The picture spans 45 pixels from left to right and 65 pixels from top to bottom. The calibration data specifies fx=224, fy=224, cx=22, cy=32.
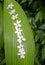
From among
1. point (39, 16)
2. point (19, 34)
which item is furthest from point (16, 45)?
point (39, 16)

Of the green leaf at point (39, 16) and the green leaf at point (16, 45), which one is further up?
the green leaf at point (39, 16)

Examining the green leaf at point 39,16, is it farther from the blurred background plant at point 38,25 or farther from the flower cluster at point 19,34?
the flower cluster at point 19,34

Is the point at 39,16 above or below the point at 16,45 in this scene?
above

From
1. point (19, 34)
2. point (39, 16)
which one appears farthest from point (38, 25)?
point (19, 34)

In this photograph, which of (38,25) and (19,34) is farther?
(38,25)

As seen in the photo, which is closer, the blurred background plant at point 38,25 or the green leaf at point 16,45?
the green leaf at point 16,45

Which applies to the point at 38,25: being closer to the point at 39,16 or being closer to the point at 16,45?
the point at 39,16

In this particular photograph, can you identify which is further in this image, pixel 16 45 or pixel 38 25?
pixel 38 25

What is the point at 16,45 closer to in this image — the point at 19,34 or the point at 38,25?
the point at 19,34

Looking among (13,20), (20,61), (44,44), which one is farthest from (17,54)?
(44,44)

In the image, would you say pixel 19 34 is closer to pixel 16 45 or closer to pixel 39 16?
pixel 16 45

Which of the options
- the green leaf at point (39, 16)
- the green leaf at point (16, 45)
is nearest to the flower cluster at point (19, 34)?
the green leaf at point (16, 45)
